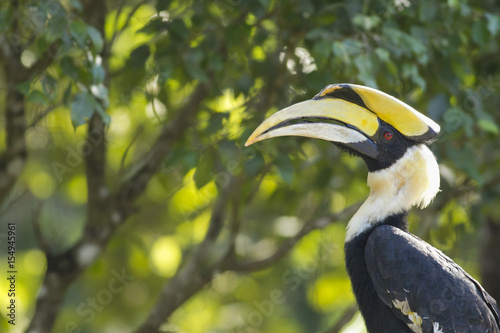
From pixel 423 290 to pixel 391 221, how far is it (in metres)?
0.43

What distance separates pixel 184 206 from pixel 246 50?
2.19 m

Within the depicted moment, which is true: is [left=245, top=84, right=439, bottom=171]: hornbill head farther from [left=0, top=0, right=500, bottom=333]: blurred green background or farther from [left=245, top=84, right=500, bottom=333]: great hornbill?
[left=0, top=0, right=500, bottom=333]: blurred green background

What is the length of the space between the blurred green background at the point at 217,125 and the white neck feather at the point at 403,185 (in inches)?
20.9

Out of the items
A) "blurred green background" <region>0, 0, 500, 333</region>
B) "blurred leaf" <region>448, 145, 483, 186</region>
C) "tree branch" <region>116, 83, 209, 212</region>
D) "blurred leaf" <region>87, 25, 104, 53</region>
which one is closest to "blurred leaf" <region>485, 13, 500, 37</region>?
"blurred green background" <region>0, 0, 500, 333</region>

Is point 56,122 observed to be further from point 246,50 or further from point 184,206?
point 246,50

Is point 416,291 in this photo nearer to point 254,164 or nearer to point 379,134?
point 379,134

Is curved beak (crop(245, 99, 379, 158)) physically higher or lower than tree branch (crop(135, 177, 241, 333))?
higher

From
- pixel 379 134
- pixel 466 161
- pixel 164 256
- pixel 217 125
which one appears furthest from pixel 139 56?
pixel 164 256

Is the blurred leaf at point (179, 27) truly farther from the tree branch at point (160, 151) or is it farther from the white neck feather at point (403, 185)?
the white neck feather at point (403, 185)

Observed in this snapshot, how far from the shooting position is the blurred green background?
3.88 m

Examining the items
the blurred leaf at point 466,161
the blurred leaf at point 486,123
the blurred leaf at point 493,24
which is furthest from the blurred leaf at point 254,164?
the blurred leaf at point 493,24

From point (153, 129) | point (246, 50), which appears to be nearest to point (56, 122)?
point (153, 129)

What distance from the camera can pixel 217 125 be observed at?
401cm

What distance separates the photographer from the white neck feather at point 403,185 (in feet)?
11.5
